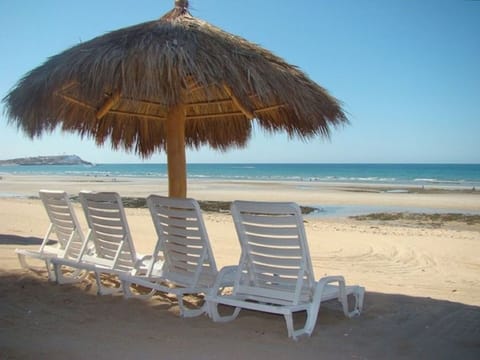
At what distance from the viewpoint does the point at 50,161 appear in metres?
110

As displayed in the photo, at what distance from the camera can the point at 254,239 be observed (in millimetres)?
3400

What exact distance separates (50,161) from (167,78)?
4488 inches

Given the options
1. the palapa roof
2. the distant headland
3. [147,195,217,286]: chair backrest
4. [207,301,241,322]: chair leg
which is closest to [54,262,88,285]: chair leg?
[147,195,217,286]: chair backrest

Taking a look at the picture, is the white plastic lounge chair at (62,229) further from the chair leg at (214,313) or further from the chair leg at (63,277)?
the chair leg at (214,313)

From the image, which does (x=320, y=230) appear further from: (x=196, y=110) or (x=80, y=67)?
(x=80, y=67)

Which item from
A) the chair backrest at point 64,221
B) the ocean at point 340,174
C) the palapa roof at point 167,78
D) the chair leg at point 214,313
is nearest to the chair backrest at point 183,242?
the chair leg at point 214,313

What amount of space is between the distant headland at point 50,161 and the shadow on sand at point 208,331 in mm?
112463

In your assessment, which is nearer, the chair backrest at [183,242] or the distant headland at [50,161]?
the chair backrest at [183,242]

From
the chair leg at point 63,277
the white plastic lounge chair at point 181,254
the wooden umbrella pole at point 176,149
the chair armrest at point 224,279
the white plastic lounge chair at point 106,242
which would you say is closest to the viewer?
the chair armrest at point 224,279

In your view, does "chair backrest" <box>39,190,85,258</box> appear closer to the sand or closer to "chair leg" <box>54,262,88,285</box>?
"chair leg" <box>54,262,88,285</box>

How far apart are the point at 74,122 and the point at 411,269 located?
4.32m

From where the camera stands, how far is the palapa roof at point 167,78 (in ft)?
12.5

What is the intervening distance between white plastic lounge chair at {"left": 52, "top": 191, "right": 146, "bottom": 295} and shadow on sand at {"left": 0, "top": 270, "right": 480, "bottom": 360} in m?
0.25

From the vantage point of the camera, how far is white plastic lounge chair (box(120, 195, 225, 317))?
352 centimetres
